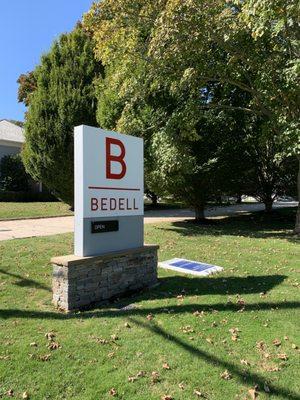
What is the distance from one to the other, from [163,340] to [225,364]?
846 millimetres

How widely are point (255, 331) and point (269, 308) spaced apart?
2.95ft

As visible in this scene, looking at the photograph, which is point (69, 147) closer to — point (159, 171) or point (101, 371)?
point (159, 171)

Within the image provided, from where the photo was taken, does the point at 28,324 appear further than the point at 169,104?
No

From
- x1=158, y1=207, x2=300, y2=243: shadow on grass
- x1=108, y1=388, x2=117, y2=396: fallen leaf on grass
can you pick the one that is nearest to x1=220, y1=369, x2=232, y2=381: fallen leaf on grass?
x1=108, y1=388, x2=117, y2=396: fallen leaf on grass

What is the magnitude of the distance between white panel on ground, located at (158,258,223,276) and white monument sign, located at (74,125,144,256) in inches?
55.2

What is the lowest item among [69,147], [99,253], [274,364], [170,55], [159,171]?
[274,364]

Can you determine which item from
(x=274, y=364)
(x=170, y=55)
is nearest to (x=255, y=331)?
(x=274, y=364)

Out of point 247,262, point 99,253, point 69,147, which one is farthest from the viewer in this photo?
point 69,147

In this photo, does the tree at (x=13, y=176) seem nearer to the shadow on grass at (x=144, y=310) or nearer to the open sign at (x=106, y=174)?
the open sign at (x=106, y=174)

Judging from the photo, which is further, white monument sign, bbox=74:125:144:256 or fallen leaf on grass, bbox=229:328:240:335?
white monument sign, bbox=74:125:144:256

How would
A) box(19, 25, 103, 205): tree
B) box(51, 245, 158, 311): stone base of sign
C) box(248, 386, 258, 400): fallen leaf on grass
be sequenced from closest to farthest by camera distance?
1. box(248, 386, 258, 400): fallen leaf on grass
2. box(51, 245, 158, 311): stone base of sign
3. box(19, 25, 103, 205): tree

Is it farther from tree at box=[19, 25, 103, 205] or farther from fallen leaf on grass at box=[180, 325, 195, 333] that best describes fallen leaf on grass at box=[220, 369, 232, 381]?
tree at box=[19, 25, 103, 205]

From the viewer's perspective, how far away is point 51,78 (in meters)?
20.4

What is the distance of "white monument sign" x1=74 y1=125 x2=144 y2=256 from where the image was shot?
6.36m
